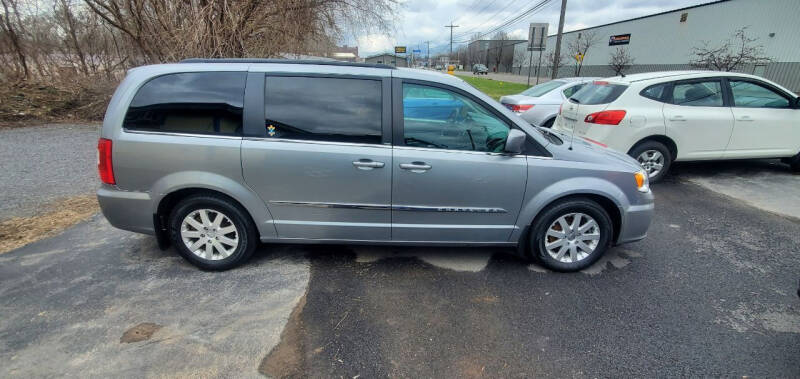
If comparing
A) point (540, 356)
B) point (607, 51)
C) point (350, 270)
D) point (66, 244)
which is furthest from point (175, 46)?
point (607, 51)

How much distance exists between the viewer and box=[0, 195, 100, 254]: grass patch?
384 centimetres

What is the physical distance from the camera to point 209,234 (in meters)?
3.22

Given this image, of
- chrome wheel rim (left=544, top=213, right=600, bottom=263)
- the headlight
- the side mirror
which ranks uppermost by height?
the side mirror

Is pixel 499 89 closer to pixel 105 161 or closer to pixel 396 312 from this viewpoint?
pixel 396 312

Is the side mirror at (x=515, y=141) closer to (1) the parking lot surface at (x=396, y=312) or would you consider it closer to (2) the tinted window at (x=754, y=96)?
(1) the parking lot surface at (x=396, y=312)

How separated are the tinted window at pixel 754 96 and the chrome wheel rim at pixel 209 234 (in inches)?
287

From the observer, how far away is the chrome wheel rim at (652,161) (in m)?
5.86

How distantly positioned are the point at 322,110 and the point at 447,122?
1024mm

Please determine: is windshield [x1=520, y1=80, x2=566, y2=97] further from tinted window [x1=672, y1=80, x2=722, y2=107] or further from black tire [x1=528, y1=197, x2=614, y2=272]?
black tire [x1=528, y1=197, x2=614, y2=272]

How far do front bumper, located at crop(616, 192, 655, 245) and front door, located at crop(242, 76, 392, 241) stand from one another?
2.07 meters

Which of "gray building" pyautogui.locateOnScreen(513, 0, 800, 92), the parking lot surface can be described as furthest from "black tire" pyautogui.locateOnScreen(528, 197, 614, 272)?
"gray building" pyautogui.locateOnScreen(513, 0, 800, 92)

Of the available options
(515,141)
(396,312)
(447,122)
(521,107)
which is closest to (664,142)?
(521,107)

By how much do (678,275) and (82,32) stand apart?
16407 mm

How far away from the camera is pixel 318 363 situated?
2303 millimetres
